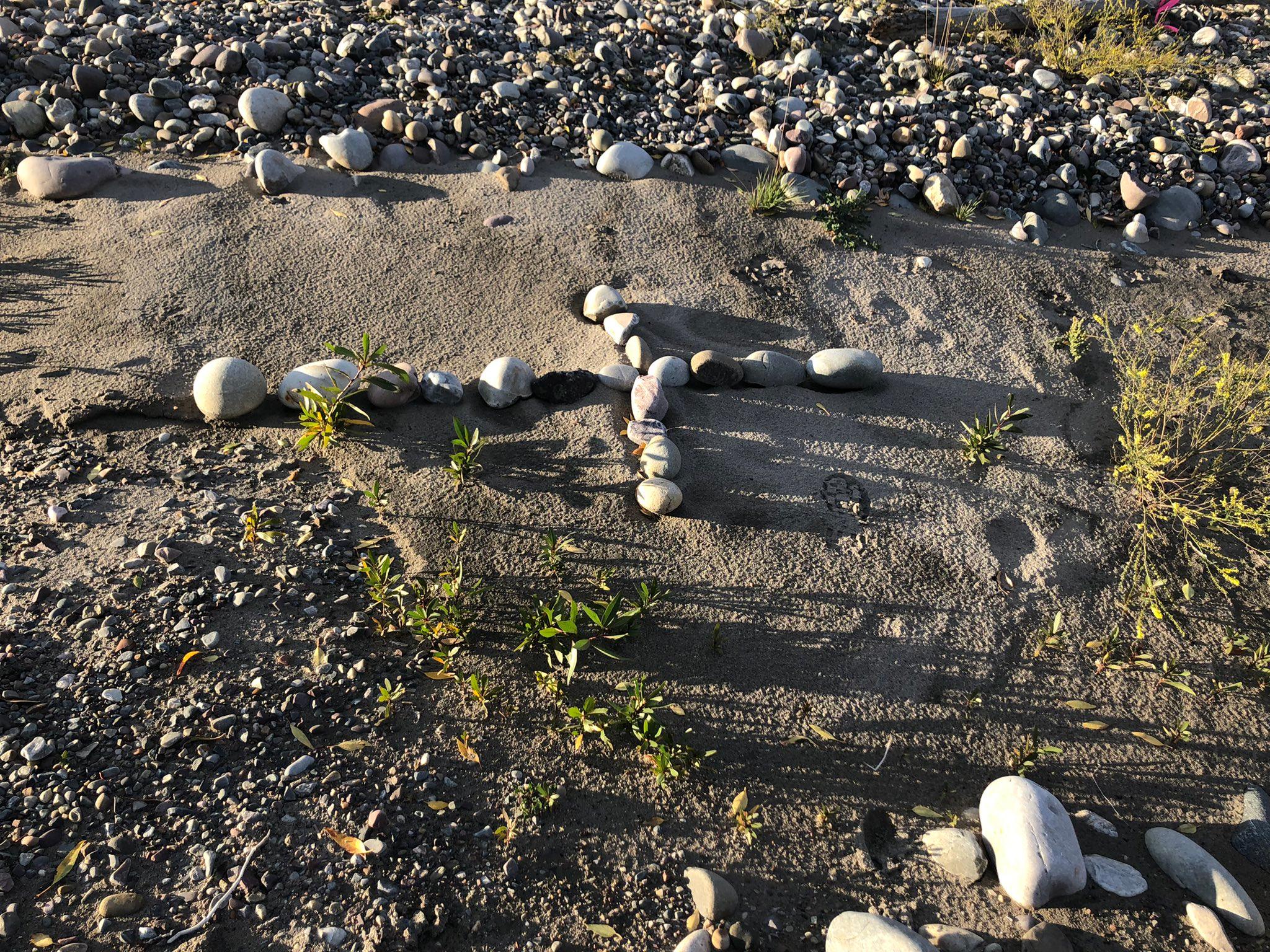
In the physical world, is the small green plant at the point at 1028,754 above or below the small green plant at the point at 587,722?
below

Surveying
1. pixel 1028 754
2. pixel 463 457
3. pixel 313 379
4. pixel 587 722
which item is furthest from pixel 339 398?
pixel 1028 754

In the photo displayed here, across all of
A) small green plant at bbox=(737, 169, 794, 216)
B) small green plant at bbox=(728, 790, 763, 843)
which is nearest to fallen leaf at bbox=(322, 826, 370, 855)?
small green plant at bbox=(728, 790, 763, 843)

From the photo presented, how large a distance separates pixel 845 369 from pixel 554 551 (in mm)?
1672

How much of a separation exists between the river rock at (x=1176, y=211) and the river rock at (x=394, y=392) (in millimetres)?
4434

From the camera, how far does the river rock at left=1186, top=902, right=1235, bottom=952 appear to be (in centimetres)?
226

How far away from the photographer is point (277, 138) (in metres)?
4.76

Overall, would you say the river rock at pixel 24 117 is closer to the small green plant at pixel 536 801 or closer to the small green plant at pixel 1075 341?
the small green plant at pixel 536 801

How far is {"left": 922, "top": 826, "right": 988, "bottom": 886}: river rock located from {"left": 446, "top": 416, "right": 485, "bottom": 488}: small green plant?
2036mm

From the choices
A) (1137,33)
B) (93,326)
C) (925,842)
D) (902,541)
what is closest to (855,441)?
(902,541)

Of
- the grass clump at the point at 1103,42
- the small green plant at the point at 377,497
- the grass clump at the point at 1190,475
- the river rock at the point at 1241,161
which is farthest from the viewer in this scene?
the grass clump at the point at 1103,42

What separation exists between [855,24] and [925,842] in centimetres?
565

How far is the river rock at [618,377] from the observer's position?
12.0ft

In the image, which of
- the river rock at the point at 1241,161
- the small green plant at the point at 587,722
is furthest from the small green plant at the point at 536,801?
the river rock at the point at 1241,161

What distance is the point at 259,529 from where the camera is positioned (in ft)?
9.87
